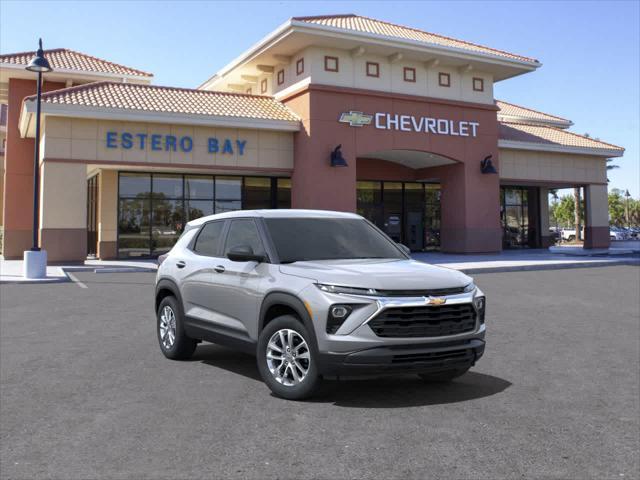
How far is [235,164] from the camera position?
25.9m

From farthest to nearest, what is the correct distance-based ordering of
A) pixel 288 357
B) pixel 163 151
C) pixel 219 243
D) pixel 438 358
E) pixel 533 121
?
pixel 533 121
pixel 163 151
pixel 219 243
pixel 288 357
pixel 438 358

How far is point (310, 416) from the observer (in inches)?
199

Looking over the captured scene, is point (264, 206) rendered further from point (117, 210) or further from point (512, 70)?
point (512, 70)

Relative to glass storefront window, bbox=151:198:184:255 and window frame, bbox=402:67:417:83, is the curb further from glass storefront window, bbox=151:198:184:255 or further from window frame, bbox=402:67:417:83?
glass storefront window, bbox=151:198:184:255

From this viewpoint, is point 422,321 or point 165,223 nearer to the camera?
point 422,321

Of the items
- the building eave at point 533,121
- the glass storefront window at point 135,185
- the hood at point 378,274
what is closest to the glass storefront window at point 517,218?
the building eave at point 533,121

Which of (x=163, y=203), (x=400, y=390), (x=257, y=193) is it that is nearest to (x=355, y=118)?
(x=257, y=193)

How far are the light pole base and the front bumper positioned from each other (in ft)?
50.1

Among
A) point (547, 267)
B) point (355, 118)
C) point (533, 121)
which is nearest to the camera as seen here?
point (547, 267)

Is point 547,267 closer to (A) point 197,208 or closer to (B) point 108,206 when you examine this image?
(A) point 197,208

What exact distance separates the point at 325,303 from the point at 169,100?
2289cm

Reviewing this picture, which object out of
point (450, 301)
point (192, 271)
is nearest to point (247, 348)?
point (192, 271)

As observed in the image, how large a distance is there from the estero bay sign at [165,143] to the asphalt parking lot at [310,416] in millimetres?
16109

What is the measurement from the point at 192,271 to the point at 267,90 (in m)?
24.3
